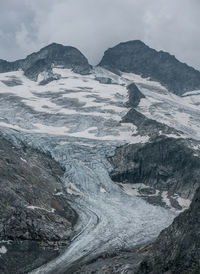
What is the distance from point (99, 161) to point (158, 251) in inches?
2590

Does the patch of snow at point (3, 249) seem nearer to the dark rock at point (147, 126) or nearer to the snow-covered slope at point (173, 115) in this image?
the dark rock at point (147, 126)

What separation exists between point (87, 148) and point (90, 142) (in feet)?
16.2

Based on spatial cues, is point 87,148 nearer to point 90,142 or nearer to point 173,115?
point 90,142

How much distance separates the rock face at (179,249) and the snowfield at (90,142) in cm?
1594

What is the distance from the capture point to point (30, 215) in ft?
238

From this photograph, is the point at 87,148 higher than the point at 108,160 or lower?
higher

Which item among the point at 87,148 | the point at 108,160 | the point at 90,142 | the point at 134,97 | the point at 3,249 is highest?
the point at 134,97

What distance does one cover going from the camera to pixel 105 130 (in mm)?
136625

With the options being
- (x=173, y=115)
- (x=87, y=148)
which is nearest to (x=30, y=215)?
(x=87, y=148)

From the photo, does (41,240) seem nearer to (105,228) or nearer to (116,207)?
(105,228)

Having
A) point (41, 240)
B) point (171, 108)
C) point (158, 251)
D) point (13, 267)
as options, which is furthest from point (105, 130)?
point (158, 251)

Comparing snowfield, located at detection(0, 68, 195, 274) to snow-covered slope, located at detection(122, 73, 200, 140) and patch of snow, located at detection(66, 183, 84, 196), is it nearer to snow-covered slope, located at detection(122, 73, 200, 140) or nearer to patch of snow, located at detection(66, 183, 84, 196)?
snow-covered slope, located at detection(122, 73, 200, 140)

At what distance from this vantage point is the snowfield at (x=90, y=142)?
245 feet

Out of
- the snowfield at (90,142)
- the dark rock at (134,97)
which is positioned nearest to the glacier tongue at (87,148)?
the snowfield at (90,142)
